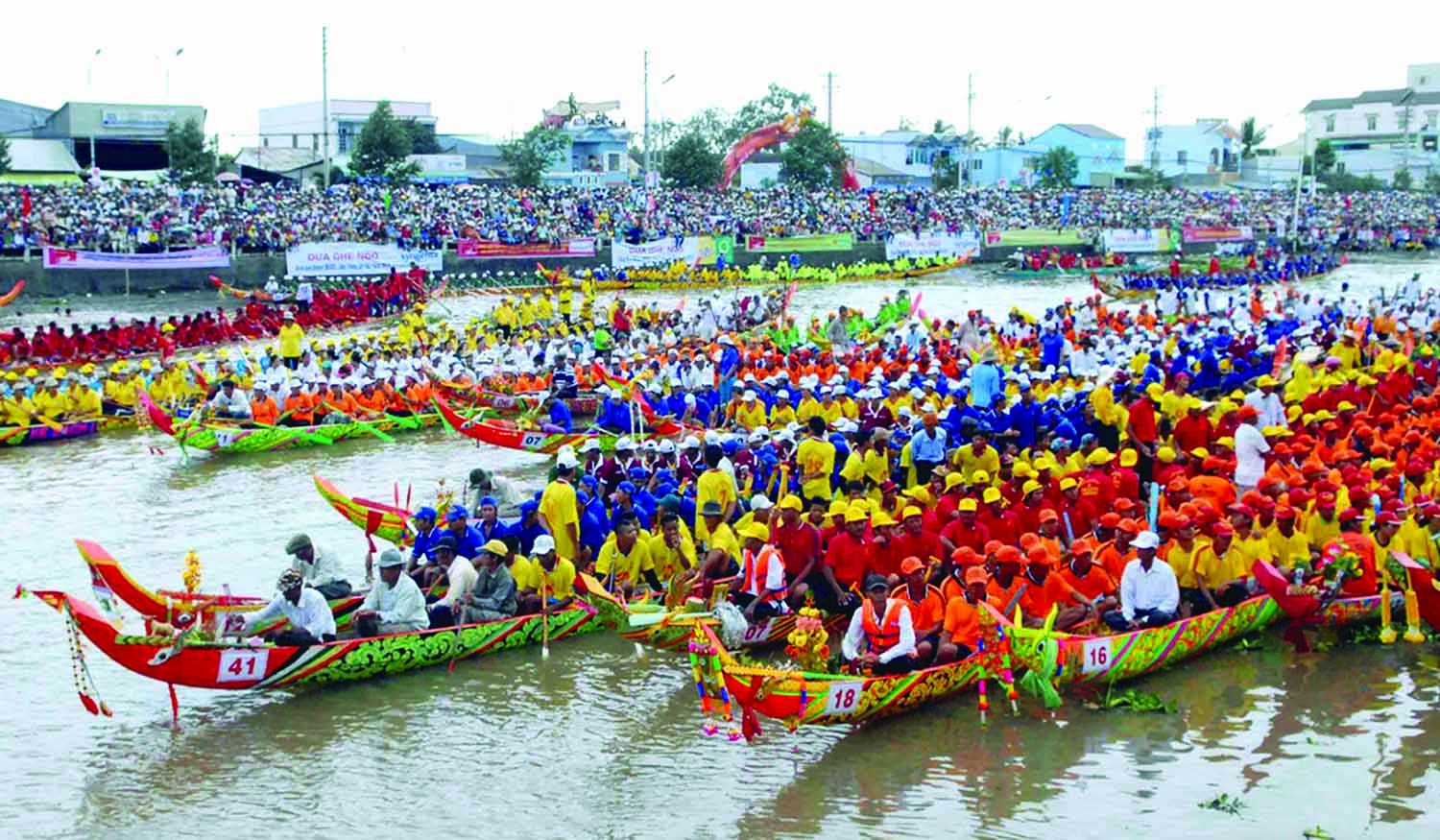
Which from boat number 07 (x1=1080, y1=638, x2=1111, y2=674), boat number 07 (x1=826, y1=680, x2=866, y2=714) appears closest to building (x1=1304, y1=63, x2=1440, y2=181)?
boat number 07 (x1=1080, y1=638, x2=1111, y2=674)

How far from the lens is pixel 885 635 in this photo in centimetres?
937

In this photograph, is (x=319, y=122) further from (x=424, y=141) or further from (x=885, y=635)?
(x=885, y=635)

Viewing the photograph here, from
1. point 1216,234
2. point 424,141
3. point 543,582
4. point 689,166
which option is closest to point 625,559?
point 543,582

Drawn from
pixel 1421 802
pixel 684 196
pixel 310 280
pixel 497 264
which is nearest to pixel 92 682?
pixel 1421 802

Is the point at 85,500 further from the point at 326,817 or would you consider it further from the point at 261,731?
the point at 326,817

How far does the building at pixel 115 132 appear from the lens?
51.7 metres

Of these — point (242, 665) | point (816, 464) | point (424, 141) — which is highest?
point (424, 141)

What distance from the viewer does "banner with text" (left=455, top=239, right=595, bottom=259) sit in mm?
41469

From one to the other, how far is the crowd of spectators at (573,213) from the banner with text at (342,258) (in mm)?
1355

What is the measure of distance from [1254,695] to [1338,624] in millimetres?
1232

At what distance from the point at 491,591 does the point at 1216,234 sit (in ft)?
157

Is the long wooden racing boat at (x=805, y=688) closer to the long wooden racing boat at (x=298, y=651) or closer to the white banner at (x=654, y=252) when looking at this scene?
the long wooden racing boat at (x=298, y=651)

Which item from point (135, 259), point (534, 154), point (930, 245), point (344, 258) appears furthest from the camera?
point (534, 154)

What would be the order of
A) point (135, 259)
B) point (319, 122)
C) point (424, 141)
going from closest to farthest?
1. point (135, 259)
2. point (424, 141)
3. point (319, 122)
